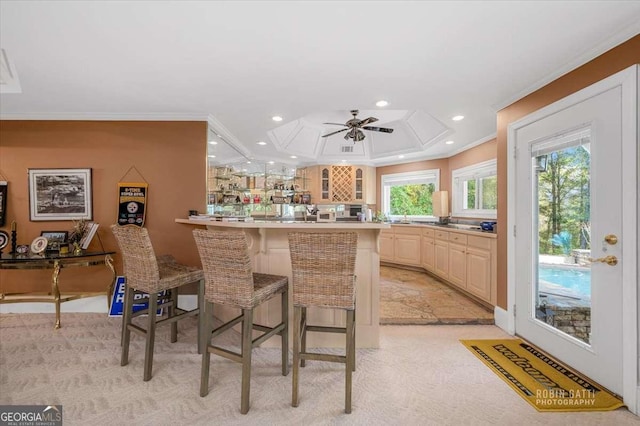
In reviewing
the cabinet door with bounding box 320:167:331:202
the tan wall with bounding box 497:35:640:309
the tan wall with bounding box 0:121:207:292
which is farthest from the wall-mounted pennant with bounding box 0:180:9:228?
the tan wall with bounding box 497:35:640:309

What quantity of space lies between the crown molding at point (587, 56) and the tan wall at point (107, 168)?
11.4ft

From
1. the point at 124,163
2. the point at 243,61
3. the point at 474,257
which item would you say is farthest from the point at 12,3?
the point at 474,257

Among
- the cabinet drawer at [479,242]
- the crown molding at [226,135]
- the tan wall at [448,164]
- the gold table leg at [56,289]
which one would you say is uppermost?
the crown molding at [226,135]

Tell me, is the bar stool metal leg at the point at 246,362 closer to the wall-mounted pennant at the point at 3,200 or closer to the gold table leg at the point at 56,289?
the gold table leg at the point at 56,289

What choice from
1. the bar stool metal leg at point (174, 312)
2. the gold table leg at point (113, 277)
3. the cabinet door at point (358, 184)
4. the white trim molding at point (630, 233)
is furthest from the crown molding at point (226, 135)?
the white trim molding at point (630, 233)

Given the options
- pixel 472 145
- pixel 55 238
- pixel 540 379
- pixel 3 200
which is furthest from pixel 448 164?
pixel 3 200

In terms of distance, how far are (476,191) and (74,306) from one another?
19.9ft

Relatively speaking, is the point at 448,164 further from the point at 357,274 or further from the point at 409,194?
the point at 357,274

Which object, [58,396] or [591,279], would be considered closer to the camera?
[58,396]

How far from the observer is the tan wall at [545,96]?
192 centimetres

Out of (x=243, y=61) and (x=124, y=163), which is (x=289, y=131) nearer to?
(x=124, y=163)

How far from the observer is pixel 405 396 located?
197cm

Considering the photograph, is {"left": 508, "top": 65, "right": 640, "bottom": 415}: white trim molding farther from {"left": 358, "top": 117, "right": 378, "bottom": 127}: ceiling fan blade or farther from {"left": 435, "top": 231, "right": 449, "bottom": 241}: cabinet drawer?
{"left": 435, "top": 231, "right": 449, "bottom": 241}: cabinet drawer

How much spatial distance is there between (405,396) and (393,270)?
13.0 ft
